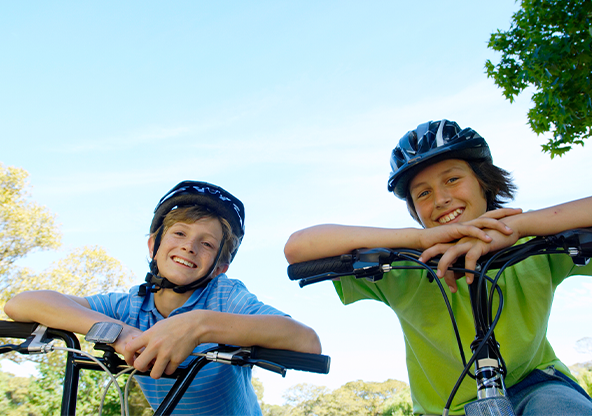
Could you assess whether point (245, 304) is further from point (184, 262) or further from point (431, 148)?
point (431, 148)

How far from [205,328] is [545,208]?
1.71 m

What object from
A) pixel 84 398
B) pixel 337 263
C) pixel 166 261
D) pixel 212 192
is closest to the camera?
pixel 337 263

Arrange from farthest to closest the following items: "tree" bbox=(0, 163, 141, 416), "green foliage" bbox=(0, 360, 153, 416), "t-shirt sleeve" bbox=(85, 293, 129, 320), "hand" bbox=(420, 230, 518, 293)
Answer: "tree" bbox=(0, 163, 141, 416)
"green foliage" bbox=(0, 360, 153, 416)
"t-shirt sleeve" bbox=(85, 293, 129, 320)
"hand" bbox=(420, 230, 518, 293)

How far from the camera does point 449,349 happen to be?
8.36ft

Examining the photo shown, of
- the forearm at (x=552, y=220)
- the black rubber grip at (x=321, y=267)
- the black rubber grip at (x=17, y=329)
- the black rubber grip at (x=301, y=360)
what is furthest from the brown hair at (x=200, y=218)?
the forearm at (x=552, y=220)

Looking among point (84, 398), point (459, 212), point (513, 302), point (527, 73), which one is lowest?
point (84, 398)

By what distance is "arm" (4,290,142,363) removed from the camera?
2271mm

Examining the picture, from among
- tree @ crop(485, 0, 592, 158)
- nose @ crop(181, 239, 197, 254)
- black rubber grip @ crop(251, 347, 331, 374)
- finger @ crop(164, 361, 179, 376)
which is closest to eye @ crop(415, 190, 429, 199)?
nose @ crop(181, 239, 197, 254)

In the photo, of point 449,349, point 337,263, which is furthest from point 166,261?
point 449,349

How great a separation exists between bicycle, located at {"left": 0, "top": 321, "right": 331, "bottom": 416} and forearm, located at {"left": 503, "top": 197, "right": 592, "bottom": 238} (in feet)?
3.63

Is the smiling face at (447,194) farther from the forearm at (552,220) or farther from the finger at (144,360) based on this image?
the finger at (144,360)

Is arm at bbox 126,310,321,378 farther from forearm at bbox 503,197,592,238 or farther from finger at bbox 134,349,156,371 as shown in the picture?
forearm at bbox 503,197,592,238

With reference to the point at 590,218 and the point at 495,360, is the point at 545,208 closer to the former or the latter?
the point at 590,218

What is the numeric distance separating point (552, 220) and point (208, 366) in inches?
86.6
